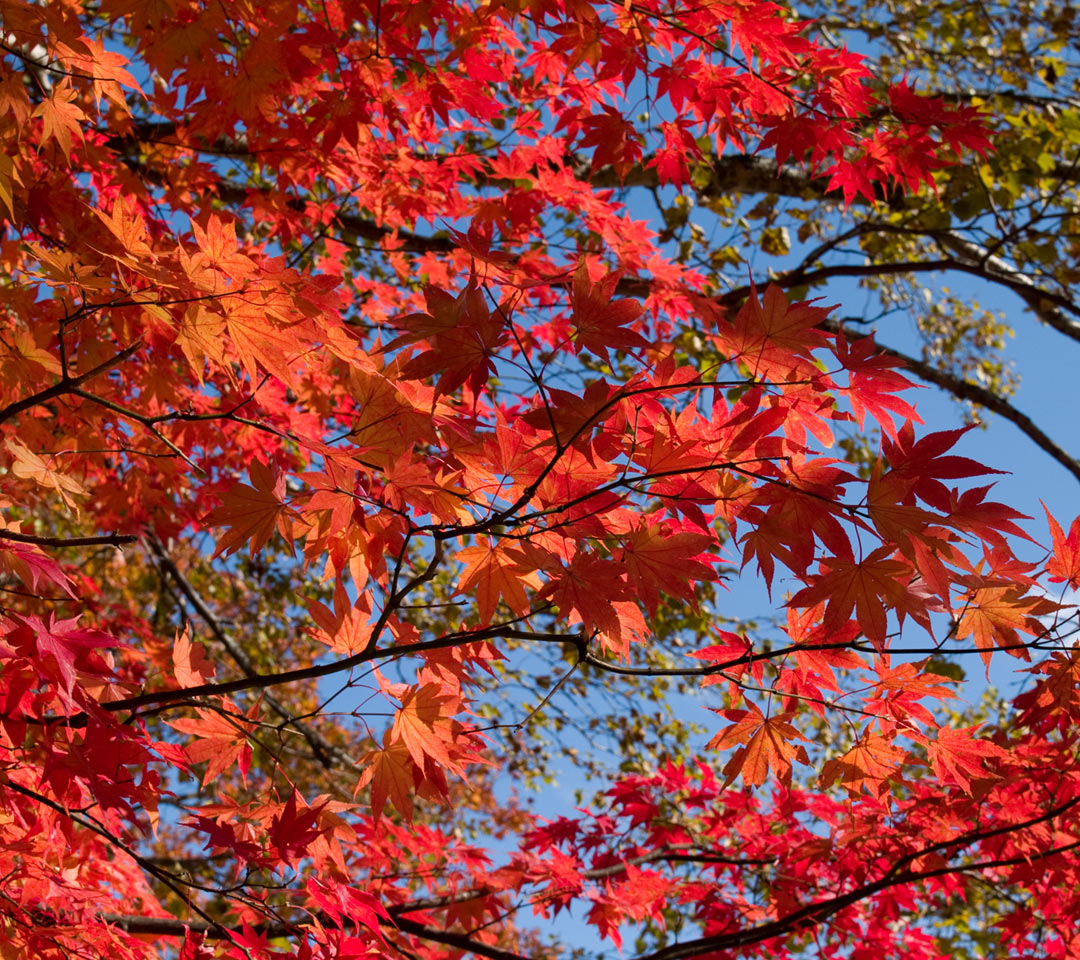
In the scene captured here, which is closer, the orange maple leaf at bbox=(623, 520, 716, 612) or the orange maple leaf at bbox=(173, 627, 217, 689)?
the orange maple leaf at bbox=(623, 520, 716, 612)

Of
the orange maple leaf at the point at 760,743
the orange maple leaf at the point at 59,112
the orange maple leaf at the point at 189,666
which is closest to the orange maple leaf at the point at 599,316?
the orange maple leaf at the point at 760,743

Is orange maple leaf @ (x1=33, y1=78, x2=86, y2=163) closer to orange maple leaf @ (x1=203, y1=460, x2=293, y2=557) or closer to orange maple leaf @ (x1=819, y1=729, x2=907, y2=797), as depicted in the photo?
orange maple leaf @ (x1=203, y1=460, x2=293, y2=557)

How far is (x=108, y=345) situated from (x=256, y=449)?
1346mm

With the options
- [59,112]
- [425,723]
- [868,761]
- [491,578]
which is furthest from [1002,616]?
[59,112]

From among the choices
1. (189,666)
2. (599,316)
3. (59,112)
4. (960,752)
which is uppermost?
(59,112)

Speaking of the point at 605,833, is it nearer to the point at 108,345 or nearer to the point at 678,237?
the point at 108,345

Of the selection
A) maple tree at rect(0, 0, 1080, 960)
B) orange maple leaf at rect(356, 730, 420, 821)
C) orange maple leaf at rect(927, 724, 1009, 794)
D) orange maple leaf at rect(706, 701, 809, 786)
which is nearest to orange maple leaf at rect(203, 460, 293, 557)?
maple tree at rect(0, 0, 1080, 960)

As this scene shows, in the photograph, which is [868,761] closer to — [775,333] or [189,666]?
[775,333]

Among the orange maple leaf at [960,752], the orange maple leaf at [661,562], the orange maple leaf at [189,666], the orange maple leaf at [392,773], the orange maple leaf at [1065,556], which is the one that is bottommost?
the orange maple leaf at [392,773]


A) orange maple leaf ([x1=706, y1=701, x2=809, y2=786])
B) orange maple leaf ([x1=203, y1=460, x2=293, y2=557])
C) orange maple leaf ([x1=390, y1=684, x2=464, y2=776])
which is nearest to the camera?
orange maple leaf ([x1=203, y1=460, x2=293, y2=557])

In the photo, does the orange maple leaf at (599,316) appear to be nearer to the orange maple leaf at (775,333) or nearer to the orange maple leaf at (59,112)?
the orange maple leaf at (775,333)

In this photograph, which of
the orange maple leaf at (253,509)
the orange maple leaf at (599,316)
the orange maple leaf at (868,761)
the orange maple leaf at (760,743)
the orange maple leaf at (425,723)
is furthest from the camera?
the orange maple leaf at (868,761)

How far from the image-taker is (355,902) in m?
1.84

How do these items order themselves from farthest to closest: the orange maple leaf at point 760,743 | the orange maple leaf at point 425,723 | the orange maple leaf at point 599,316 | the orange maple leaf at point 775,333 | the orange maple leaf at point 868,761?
the orange maple leaf at point 868,761 → the orange maple leaf at point 760,743 → the orange maple leaf at point 425,723 → the orange maple leaf at point 775,333 → the orange maple leaf at point 599,316
